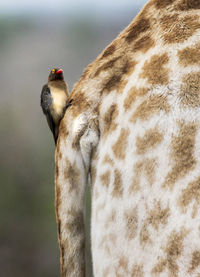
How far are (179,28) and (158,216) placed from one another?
9.6 inches

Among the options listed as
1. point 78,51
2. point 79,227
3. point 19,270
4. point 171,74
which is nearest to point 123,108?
point 171,74

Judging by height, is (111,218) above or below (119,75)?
below

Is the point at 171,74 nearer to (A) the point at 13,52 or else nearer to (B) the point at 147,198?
(B) the point at 147,198

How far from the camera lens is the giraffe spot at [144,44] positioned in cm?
60

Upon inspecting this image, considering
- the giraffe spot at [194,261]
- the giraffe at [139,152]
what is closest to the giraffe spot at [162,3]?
the giraffe at [139,152]

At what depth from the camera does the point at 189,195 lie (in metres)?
0.54

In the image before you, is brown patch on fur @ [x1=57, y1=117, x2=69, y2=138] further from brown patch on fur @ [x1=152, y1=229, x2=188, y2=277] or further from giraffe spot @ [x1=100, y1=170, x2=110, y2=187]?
brown patch on fur @ [x1=152, y1=229, x2=188, y2=277]

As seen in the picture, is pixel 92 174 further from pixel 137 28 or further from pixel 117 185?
pixel 137 28

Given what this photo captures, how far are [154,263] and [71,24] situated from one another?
161cm

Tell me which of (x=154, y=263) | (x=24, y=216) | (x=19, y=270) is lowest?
(x=19, y=270)

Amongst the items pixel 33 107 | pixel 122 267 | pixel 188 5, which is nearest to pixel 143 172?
pixel 122 267

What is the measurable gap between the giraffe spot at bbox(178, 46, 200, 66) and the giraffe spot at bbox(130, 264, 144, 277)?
262 millimetres

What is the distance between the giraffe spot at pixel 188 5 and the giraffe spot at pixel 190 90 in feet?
0.33

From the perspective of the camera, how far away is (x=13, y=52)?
200 cm
